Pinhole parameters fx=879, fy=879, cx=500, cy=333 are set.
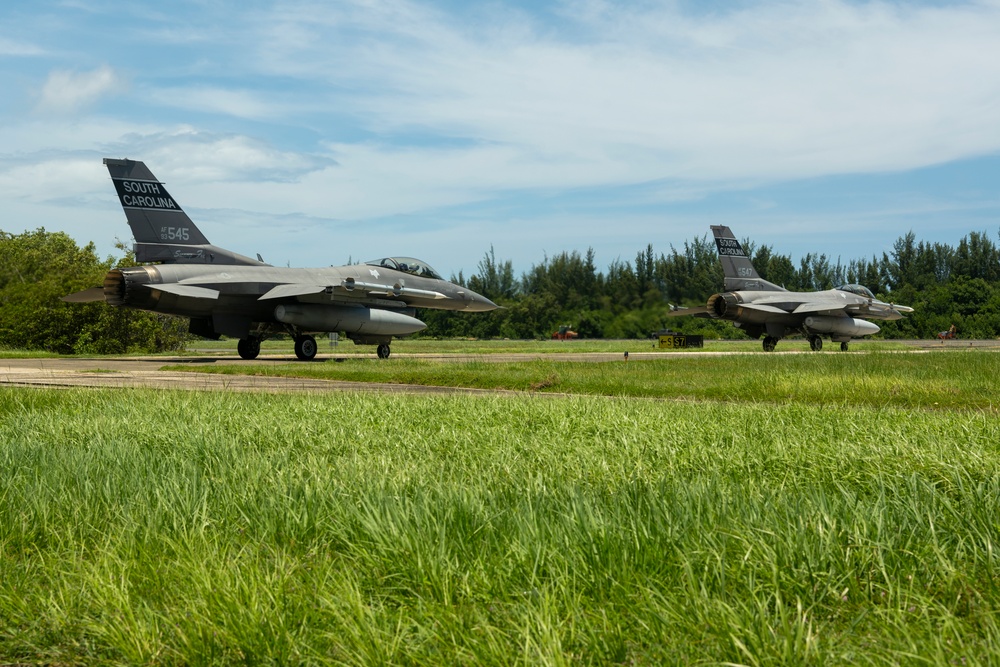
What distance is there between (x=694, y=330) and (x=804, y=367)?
1490 inches

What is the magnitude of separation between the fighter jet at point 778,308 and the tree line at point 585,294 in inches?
125

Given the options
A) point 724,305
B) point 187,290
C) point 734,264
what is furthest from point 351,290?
point 734,264

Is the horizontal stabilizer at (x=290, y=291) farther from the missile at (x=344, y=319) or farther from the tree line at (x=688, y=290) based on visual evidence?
the tree line at (x=688, y=290)

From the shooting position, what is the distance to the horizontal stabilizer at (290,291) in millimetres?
23469

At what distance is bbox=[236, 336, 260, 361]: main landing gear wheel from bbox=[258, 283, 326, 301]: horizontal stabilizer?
68.1 inches

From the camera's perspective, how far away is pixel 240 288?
2353cm

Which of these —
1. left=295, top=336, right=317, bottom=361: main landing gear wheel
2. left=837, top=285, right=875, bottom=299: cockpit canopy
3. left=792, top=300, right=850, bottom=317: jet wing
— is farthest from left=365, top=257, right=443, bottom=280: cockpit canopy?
left=837, top=285, right=875, bottom=299: cockpit canopy

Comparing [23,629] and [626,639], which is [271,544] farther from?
[626,639]

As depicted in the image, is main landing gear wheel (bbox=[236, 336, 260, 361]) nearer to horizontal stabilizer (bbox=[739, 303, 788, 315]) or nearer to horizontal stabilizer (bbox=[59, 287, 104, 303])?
horizontal stabilizer (bbox=[59, 287, 104, 303])

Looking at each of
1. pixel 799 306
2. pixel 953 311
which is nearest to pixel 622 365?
pixel 799 306

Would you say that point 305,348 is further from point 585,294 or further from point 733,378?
point 585,294

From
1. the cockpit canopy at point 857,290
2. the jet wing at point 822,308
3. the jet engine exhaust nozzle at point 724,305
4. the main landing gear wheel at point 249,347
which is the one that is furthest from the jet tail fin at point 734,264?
the main landing gear wheel at point 249,347

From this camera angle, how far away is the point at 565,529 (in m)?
3.26

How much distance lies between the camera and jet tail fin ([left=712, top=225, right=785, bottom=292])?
35875 mm
